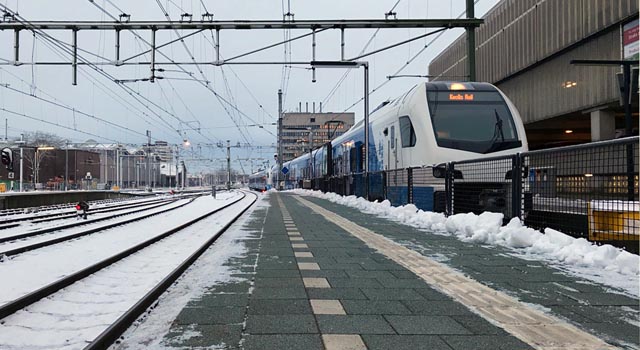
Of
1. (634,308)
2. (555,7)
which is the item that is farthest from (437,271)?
(555,7)

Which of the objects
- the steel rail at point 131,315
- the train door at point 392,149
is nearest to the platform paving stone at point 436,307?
the steel rail at point 131,315

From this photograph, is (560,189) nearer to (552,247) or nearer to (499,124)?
(552,247)

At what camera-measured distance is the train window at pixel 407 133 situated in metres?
14.3

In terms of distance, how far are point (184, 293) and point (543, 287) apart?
3794 mm

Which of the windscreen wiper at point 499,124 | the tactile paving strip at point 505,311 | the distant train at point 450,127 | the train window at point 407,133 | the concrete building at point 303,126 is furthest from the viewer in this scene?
the concrete building at point 303,126

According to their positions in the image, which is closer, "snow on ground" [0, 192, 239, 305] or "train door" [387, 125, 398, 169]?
"snow on ground" [0, 192, 239, 305]

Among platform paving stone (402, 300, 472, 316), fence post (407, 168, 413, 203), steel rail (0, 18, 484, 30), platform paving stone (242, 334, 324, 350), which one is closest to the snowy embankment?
platform paving stone (402, 300, 472, 316)

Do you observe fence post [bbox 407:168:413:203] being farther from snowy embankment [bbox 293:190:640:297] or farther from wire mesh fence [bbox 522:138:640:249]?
wire mesh fence [bbox 522:138:640:249]

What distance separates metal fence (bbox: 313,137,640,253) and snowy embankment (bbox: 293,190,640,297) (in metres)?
0.39

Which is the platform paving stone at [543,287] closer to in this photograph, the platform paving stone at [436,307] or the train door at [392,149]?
the platform paving stone at [436,307]

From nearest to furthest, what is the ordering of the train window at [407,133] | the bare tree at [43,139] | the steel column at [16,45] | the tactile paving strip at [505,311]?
the tactile paving strip at [505,311] < the train window at [407,133] < the steel column at [16,45] < the bare tree at [43,139]

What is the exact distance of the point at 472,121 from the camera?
526 inches

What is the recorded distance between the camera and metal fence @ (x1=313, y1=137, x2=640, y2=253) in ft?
21.7

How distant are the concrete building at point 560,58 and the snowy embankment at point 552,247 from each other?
1341 centimetres
